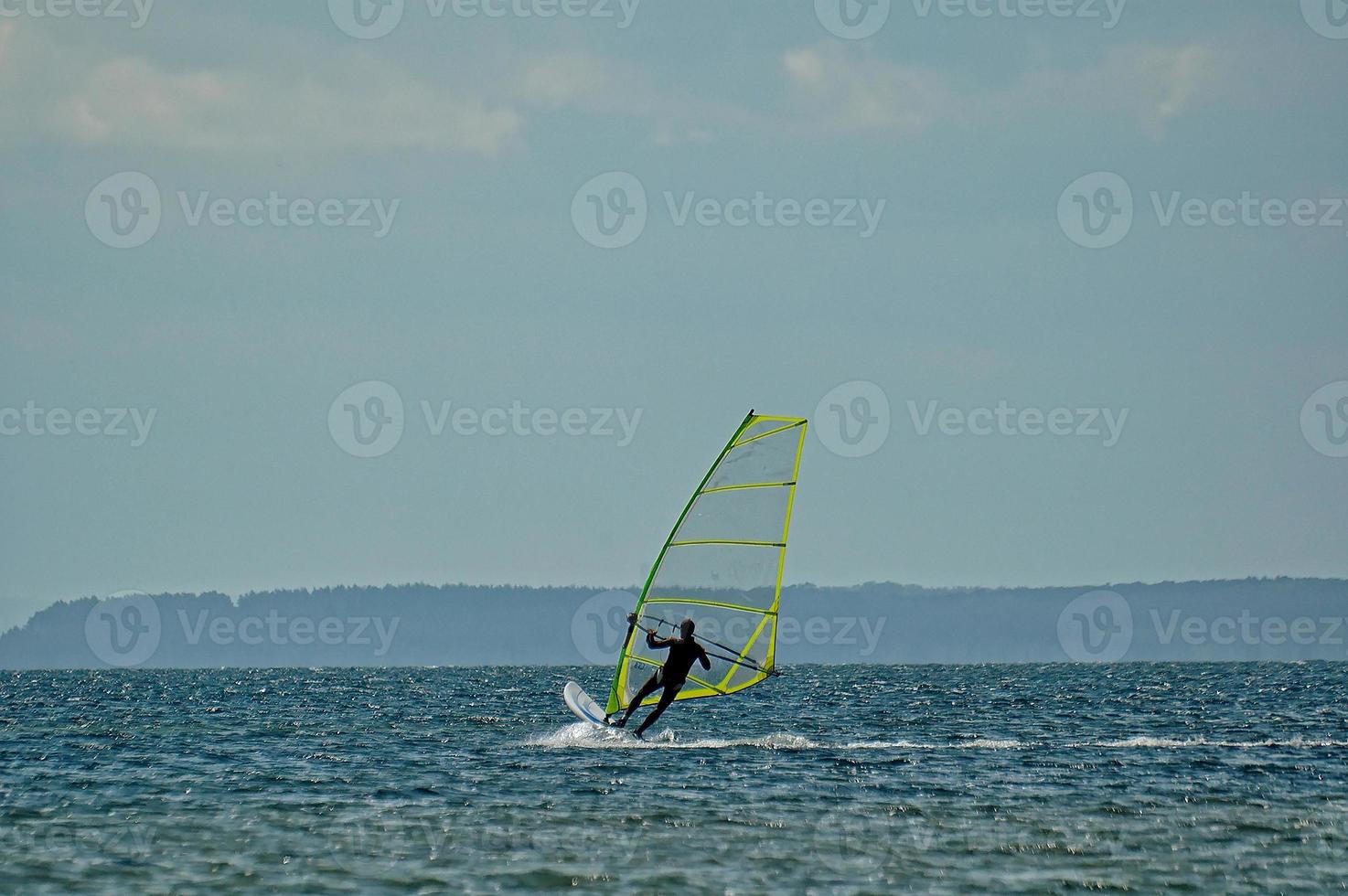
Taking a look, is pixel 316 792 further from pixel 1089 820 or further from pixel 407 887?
pixel 1089 820

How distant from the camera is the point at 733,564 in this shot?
70.0ft

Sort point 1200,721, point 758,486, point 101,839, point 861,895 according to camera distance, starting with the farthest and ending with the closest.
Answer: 1. point 1200,721
2. point 758,486
3. point 101,839
4. point 861,895

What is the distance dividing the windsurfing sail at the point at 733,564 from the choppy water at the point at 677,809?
1.66 metres

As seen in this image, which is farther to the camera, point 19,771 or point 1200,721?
point 1200,721

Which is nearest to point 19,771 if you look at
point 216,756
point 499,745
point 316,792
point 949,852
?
point 216,756

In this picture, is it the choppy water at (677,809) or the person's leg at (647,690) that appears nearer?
the choppy water at (677,809)

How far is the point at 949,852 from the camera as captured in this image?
1437 centimetres

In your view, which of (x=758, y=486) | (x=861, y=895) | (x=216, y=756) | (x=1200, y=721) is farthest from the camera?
(x=1200, y=721)

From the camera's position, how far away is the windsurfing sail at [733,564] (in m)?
21.1

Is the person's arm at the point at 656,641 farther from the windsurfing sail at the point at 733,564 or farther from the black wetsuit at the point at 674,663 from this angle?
the windsurfing sail at the point at 733,564

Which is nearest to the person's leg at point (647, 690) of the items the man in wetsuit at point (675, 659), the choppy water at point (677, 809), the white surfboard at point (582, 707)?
the man in wetsuit at point (675, 659)

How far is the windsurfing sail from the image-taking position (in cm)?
2109

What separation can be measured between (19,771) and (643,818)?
1119 cm

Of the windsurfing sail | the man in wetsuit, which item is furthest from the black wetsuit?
the windsurfing sail
